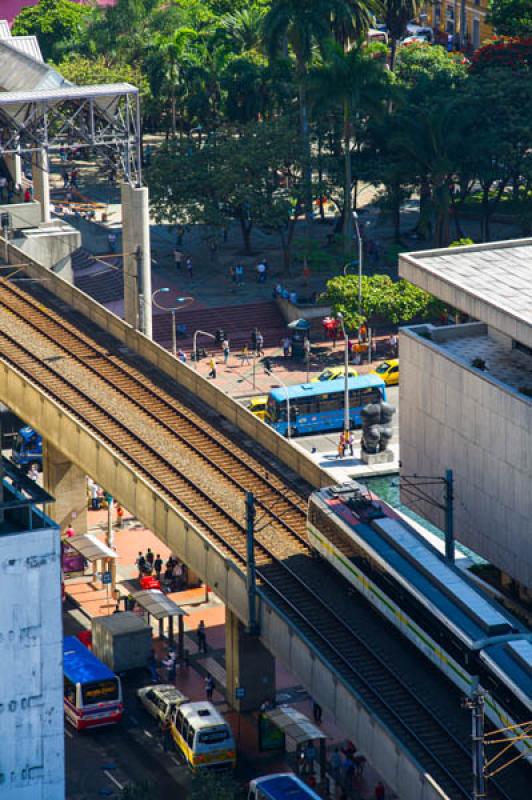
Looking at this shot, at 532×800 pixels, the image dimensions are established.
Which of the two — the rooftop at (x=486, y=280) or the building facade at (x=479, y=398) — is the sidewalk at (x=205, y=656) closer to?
the building facade at (x=479, y=398)

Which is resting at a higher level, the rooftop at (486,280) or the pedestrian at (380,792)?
the rooftop at (486,280)

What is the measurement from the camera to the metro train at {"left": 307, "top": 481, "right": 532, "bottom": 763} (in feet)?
226

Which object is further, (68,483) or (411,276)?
(68,483)

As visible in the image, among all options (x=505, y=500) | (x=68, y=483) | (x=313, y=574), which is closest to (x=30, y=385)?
(x=68, y=483)

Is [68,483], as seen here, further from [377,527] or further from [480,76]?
[480,76]

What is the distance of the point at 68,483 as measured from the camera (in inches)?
4097

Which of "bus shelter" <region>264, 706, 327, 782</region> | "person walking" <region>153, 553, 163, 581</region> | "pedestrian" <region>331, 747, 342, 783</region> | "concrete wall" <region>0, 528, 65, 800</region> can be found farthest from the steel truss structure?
"concrete wall" <region>0, 528, 65, 800</region>

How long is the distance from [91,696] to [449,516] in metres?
18.1

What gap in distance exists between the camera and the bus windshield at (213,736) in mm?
80062

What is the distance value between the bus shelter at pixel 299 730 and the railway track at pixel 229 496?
4.07 m

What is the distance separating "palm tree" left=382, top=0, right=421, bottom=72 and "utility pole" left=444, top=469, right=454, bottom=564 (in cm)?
10450

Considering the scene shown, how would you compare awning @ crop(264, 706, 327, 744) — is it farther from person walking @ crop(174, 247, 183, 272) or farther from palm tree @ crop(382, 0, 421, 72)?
palm tree @ crop(382, 0, 421, 72)

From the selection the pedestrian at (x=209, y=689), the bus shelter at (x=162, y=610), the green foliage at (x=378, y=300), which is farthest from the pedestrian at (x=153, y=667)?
the green foliage at (x=378, y=300)

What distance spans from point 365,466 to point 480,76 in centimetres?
5495
